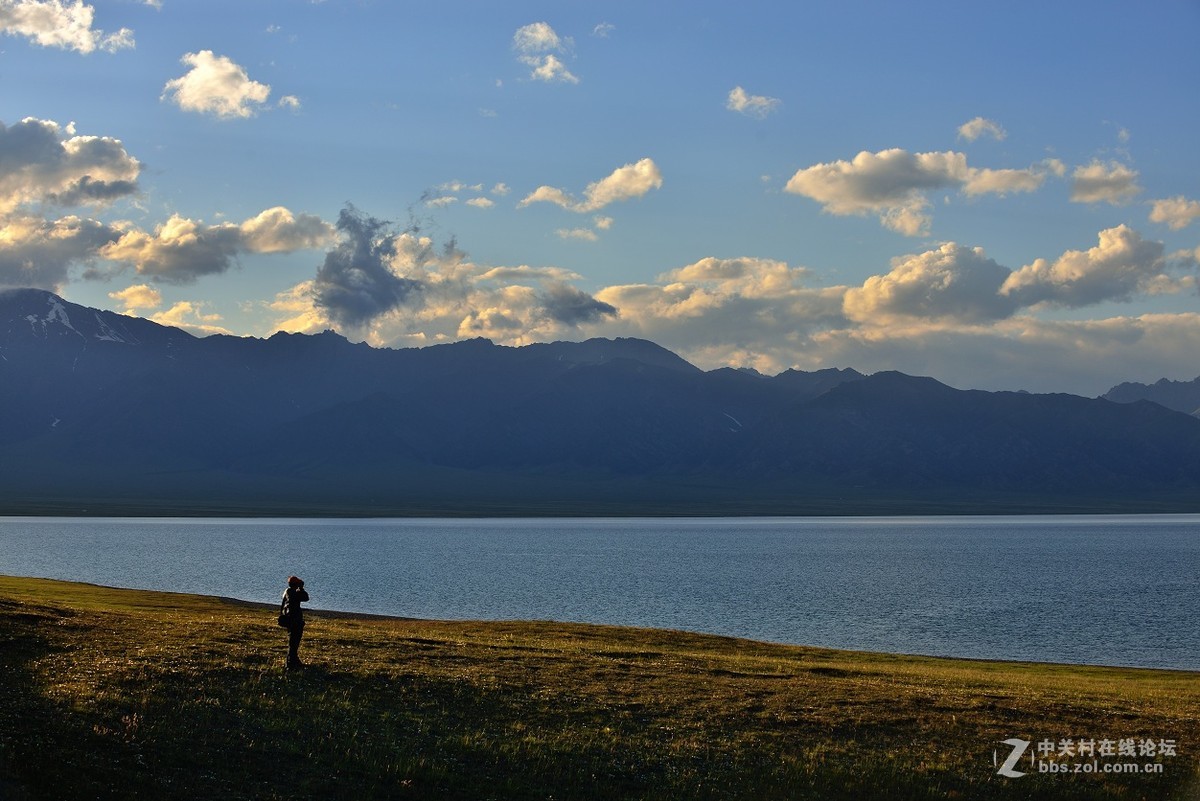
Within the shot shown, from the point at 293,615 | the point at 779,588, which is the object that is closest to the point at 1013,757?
the point at 293,615

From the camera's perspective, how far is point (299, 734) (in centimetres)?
3212

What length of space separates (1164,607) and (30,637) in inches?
3891

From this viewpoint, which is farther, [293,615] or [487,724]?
[293,615]

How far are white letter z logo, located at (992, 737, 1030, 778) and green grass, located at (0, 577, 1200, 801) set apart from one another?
1.32ft

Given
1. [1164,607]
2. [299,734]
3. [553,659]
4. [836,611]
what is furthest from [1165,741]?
[1164,607]

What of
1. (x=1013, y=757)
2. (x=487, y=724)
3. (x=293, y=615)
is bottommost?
(x=487, y=724)

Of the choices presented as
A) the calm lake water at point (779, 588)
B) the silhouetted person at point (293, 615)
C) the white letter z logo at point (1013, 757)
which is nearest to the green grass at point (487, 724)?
the white letter z logo at point (1013, 757)

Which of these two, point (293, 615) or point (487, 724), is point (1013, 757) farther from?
point (293, 615)

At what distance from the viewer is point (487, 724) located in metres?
35.2

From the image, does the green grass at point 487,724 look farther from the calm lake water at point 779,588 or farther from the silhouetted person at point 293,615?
the calm lake water at point 779,588

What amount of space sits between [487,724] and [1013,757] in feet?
56.3

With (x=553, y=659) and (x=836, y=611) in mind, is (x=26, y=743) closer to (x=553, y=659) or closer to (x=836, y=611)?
(x=553, y=659)

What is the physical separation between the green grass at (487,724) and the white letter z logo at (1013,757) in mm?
402

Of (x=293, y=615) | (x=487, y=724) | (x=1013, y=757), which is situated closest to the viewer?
(x=1013, y=757)
